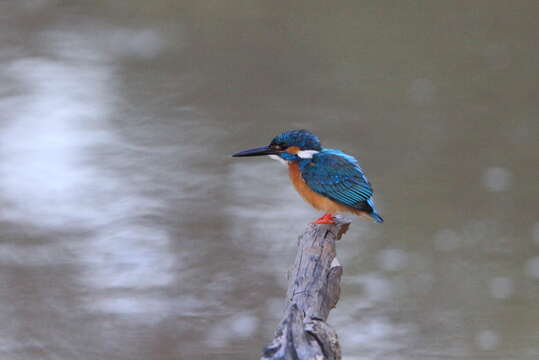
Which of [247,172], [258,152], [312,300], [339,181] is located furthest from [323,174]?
[247,172]

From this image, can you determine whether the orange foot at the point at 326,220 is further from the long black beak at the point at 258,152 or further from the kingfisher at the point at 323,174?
the long black beak at the point at 258,152

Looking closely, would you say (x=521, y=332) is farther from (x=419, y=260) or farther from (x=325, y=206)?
(x=325, y=206)

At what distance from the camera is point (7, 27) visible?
659cm

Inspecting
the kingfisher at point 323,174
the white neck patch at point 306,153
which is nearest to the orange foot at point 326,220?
the kingfisher at point 323,174

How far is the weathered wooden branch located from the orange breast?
4 cm

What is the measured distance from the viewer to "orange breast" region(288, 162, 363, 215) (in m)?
2.99

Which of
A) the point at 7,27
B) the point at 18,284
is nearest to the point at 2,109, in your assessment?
the point at 7,27

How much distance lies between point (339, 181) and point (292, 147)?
19cm

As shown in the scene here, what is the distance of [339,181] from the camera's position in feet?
9.70

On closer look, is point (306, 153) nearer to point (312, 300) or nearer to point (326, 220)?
point (326, 220)

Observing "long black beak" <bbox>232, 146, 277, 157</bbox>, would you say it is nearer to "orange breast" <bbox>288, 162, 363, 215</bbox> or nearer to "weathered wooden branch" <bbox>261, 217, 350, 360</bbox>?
"orange breast" <bbox>288, 162, 363, 215</bbox>

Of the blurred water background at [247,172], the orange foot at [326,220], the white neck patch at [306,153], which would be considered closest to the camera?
the orange foot at [326,220]

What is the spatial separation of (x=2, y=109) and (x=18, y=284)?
178cm

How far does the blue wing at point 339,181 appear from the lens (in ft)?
9.66
